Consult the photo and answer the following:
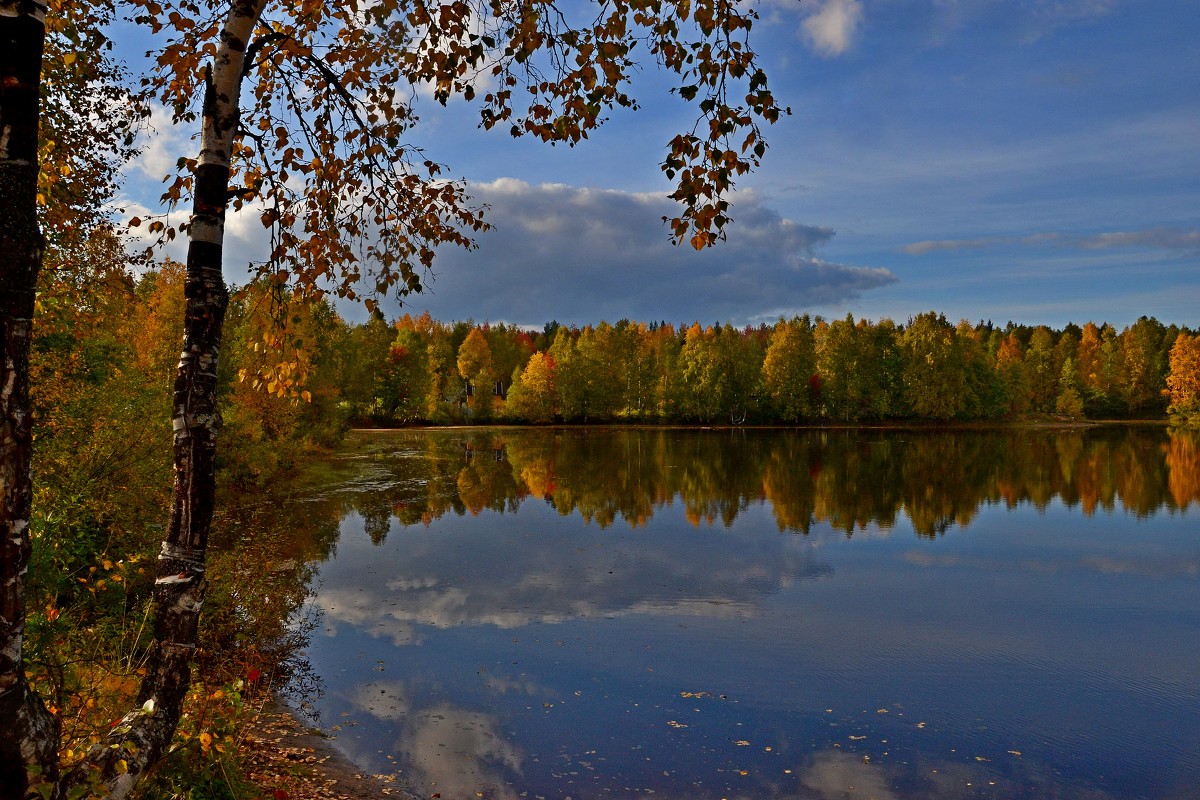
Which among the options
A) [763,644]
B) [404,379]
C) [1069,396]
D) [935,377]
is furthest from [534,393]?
[763,644]

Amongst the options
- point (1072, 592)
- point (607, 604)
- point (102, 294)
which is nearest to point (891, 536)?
point (1072, 592)

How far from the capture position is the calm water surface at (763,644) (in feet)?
33.0

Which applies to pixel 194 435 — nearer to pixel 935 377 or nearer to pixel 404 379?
pixel 404 379

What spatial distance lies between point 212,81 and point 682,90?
2987 mm

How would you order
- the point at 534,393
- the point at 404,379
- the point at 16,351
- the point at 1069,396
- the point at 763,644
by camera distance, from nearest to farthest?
the point at 16,351
the point at 763,644
the point at 404,379
the point at 534,393
the point at 1069,396

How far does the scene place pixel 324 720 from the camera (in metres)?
11.1

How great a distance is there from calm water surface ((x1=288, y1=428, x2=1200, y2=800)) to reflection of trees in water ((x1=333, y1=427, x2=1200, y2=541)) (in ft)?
1.51

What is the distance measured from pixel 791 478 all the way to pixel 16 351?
3849cm

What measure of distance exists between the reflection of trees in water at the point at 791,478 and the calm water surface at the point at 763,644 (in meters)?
0.46

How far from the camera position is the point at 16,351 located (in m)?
3.80

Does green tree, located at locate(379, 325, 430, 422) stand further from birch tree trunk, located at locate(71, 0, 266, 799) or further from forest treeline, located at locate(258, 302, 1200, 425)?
birch tree trunk, located at locate(71, 0, 266, 799)

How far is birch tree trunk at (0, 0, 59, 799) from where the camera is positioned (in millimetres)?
3762

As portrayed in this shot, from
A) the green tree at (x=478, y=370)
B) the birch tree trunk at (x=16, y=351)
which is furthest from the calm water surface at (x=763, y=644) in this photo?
the green tree at (x=478, y=370)

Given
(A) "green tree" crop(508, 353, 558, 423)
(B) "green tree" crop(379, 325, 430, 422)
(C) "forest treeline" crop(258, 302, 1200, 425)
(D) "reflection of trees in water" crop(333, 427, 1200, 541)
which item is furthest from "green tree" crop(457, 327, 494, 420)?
(D) "reflection of trees in water" crop(333, 427, 1200, 541)
